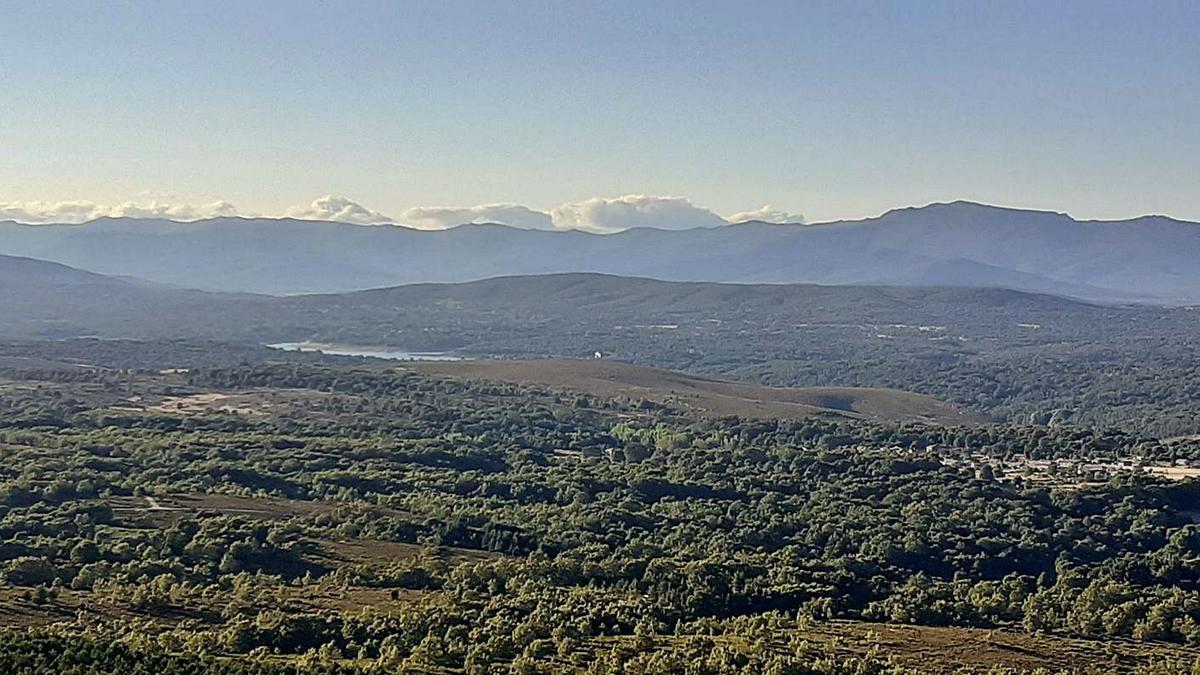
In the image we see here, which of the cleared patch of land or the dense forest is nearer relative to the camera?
the dense forest

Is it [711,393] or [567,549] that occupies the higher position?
[711,393]

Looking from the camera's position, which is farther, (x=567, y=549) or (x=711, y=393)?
(x=711, y=393)

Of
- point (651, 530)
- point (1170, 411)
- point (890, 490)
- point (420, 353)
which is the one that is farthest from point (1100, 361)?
point (651, 530)

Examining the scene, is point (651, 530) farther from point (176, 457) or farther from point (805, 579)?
point (176, 457)
